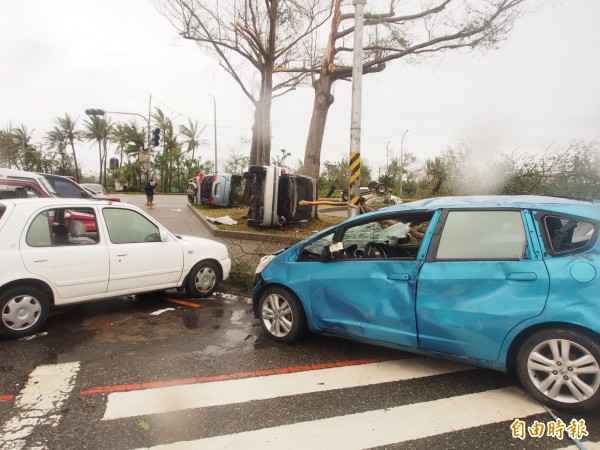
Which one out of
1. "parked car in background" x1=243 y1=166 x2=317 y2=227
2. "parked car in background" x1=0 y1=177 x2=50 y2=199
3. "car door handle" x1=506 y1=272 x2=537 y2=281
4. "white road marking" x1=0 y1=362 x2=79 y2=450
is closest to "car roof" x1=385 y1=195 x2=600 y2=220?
"car door handle" x1=506 y1=272 x2=537 y2=281

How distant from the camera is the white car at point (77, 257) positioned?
433cm

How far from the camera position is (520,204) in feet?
11.0

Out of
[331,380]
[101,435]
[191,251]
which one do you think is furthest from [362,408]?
[191,251]

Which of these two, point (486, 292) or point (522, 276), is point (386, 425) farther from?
point (522, 276)

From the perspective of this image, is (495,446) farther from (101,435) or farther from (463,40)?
(463,40)

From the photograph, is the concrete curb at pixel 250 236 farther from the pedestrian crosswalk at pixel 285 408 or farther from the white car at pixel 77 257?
the pedestrian crosswalk at pixel 285 408

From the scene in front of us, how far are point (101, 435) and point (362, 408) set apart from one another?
1806 mm

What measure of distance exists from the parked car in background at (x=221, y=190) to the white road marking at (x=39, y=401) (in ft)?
55.8

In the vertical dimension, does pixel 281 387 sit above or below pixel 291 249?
below

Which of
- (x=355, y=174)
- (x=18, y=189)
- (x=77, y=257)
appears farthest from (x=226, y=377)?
(x=18, y=189)

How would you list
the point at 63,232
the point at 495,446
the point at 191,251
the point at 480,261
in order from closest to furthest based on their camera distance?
1. the point at 495,446
2. the point at 480,261
3. the point at 63,232
4. the point at 191,251

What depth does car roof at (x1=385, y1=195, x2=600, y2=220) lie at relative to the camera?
318 centimetres

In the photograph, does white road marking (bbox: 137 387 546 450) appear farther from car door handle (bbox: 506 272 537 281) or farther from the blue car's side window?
the blue car's side window

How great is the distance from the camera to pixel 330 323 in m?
3.98
